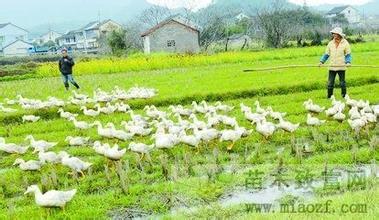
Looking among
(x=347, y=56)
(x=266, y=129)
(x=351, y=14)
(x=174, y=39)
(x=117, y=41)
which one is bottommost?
(x=266, y=129)

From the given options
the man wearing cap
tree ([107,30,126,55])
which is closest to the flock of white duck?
the man wearing cap

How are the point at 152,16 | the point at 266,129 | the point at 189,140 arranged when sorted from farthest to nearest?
1. the point at 152,16
2. the point at 266,129
3. the point at 189,140

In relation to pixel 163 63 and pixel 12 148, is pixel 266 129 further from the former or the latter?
pixel 163 63

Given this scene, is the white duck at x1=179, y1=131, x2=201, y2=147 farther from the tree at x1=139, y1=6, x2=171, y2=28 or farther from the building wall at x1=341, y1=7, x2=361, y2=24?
the building wall at x1=341, y1=7, x2=361, y2=24

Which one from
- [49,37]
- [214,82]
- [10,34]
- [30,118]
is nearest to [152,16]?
[10,34]

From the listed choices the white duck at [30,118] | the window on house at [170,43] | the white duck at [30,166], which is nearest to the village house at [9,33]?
the window on house at [170,43]

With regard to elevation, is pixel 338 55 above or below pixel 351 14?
below

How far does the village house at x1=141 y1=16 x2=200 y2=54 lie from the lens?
54750 millimetres

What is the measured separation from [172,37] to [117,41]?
5.91 m

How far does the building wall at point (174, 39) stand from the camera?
5484cm

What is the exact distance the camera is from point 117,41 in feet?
177

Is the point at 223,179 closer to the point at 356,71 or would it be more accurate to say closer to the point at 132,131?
the point at 132,131

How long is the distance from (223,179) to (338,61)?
7.96m

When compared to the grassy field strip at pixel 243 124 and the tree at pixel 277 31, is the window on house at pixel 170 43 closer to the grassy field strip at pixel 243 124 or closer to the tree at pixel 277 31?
the tree at pixel 277 31
